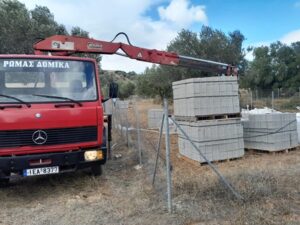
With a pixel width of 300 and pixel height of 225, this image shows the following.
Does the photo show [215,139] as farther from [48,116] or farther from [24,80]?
[24,80]

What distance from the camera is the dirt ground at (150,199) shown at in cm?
507

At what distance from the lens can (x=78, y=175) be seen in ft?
27.4

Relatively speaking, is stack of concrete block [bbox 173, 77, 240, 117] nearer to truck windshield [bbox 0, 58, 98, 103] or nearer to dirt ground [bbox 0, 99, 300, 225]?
dirt ground [bbox 0, 99, 300, 225]

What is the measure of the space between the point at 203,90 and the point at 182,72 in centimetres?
2337

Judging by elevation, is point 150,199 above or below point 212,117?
below

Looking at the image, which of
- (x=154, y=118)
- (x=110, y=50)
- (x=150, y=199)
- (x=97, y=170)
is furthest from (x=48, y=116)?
(x=154, y=118)

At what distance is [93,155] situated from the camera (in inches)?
269

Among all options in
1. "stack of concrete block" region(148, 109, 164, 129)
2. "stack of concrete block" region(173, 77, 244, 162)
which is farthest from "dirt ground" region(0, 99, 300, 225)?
"stack of concrete block" region(148, 109, 164, 129)

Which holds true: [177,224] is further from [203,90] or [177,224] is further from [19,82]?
[203,90]

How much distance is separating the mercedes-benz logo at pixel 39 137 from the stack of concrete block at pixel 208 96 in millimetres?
3965

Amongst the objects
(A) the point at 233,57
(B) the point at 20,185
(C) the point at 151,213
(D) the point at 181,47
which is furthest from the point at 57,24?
(C) the point at 151,213

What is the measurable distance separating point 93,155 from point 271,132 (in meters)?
5.44

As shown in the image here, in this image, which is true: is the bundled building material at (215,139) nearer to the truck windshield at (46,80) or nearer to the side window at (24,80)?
the truck windshield at (46,80)

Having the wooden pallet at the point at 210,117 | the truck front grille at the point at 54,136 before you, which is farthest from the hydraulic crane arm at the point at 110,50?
the truck front grille at the point at 54,136
